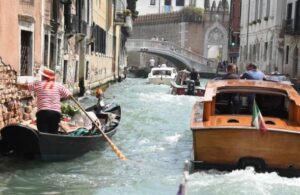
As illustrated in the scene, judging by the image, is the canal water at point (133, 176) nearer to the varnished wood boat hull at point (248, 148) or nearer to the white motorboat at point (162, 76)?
the varnished wood boat hull at point (248, 148)

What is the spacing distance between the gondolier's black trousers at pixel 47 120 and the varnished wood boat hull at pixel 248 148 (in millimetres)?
1661

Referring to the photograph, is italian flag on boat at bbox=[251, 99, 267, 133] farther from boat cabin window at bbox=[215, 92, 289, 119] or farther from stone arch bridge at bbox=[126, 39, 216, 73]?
stone arch bridge at bbox=[126, 39, 216, 73]

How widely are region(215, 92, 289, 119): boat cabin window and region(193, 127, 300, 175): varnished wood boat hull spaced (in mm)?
1065

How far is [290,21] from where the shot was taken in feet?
90.5

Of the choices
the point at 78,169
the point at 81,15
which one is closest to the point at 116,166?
the point at 78,169

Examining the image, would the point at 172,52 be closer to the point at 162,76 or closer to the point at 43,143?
the point at 162,76

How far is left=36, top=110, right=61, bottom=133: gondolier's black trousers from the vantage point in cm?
749

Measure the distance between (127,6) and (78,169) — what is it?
29.5 m

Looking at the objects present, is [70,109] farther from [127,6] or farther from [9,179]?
[127,6]

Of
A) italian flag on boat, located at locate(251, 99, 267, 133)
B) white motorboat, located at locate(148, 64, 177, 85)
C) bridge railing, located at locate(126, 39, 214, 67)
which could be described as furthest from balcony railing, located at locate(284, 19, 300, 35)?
A: italian flag on boat, located at locate(251, 99, 267, 133)

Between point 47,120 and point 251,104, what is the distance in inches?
96.7

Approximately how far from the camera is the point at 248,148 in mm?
6973

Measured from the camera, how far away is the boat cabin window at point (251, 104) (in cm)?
802

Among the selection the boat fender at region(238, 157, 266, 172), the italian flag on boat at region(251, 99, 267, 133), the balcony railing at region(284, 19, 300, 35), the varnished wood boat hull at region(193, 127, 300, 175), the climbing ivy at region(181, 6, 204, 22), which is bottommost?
the boat fender at region(238, 157, 266, 172)
